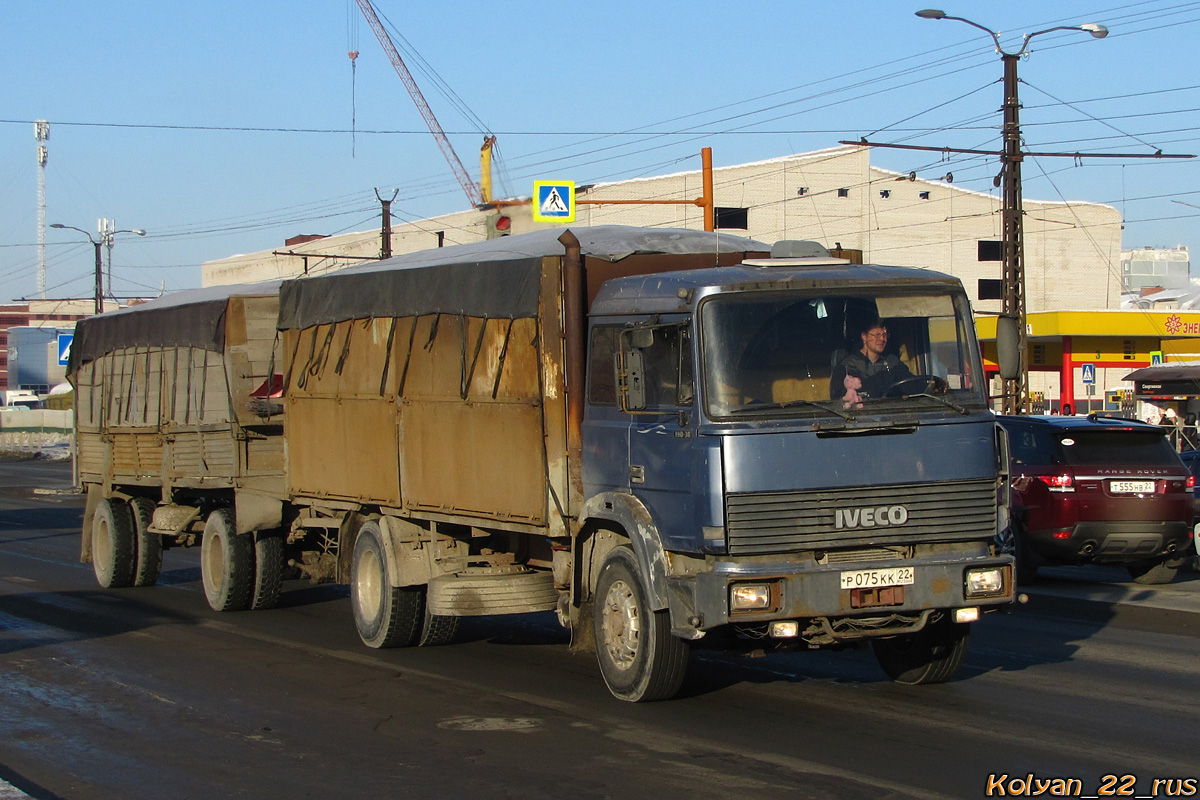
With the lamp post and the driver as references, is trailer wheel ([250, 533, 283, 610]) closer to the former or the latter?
the driver

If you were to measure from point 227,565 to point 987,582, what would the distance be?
8.09 metres

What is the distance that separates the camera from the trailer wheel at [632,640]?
773cm

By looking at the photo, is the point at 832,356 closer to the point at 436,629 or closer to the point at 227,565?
the point at 436,629

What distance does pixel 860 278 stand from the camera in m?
7.75

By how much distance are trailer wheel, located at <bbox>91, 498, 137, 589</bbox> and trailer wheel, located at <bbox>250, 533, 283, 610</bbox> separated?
2.99 m

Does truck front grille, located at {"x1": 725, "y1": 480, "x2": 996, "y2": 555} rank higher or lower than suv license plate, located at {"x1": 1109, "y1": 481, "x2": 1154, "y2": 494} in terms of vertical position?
higher

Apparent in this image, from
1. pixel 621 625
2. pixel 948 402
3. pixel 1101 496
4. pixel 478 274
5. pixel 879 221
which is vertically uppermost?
pixel 879 221

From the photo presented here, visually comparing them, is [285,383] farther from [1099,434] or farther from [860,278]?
[1099,434]

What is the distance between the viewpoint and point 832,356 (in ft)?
24.7

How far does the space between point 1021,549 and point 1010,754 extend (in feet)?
23.6

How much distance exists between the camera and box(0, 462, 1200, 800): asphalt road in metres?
6.37

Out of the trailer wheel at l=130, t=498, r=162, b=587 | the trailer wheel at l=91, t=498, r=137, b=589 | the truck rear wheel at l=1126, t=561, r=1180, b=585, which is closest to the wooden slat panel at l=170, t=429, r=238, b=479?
the trailer wheel at l=130, t=498, r=162, b=587

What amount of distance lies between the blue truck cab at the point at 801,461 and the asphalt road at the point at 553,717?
61cm

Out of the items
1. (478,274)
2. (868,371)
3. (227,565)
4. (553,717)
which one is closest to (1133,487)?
(868,371)
